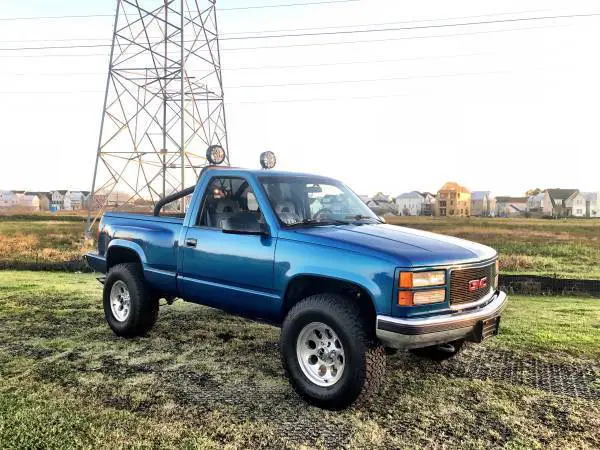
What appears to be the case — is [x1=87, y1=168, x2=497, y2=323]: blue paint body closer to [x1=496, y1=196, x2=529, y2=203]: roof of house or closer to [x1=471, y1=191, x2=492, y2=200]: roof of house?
[x1=471, y1=191, x2=492, y2=200]: roof of house

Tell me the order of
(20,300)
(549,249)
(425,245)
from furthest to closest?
1. (549,249)
2. (20,300)
3. (425,245)

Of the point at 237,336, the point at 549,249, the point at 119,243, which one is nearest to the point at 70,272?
the point at 119,243

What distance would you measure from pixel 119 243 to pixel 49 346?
1.39m

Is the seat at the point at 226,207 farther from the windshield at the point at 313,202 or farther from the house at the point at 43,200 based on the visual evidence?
the house at the point at 43,200

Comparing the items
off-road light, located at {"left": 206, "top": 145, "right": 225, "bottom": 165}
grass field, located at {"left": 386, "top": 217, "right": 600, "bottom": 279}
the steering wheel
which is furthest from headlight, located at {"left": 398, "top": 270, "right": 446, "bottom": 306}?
grass field, located at {"left": 386, "top": 217, "right": 600, "bottom": 279}

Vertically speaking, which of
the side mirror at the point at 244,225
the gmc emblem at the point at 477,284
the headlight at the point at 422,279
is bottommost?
the gmc emblem at the point at 477,284

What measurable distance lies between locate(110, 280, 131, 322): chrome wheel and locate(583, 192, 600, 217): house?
81364 mm

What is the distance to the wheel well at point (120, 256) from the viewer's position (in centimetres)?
634

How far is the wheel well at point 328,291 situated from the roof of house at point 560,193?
80249 millimetres

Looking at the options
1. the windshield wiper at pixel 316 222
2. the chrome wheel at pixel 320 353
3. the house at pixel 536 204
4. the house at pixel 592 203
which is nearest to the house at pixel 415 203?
the house at pixel 536 204

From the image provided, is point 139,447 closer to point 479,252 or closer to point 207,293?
point 207,293

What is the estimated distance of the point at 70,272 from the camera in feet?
43.4

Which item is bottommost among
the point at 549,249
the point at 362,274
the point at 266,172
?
the point at 549,249

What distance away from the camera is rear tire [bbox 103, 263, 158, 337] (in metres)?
5.97
